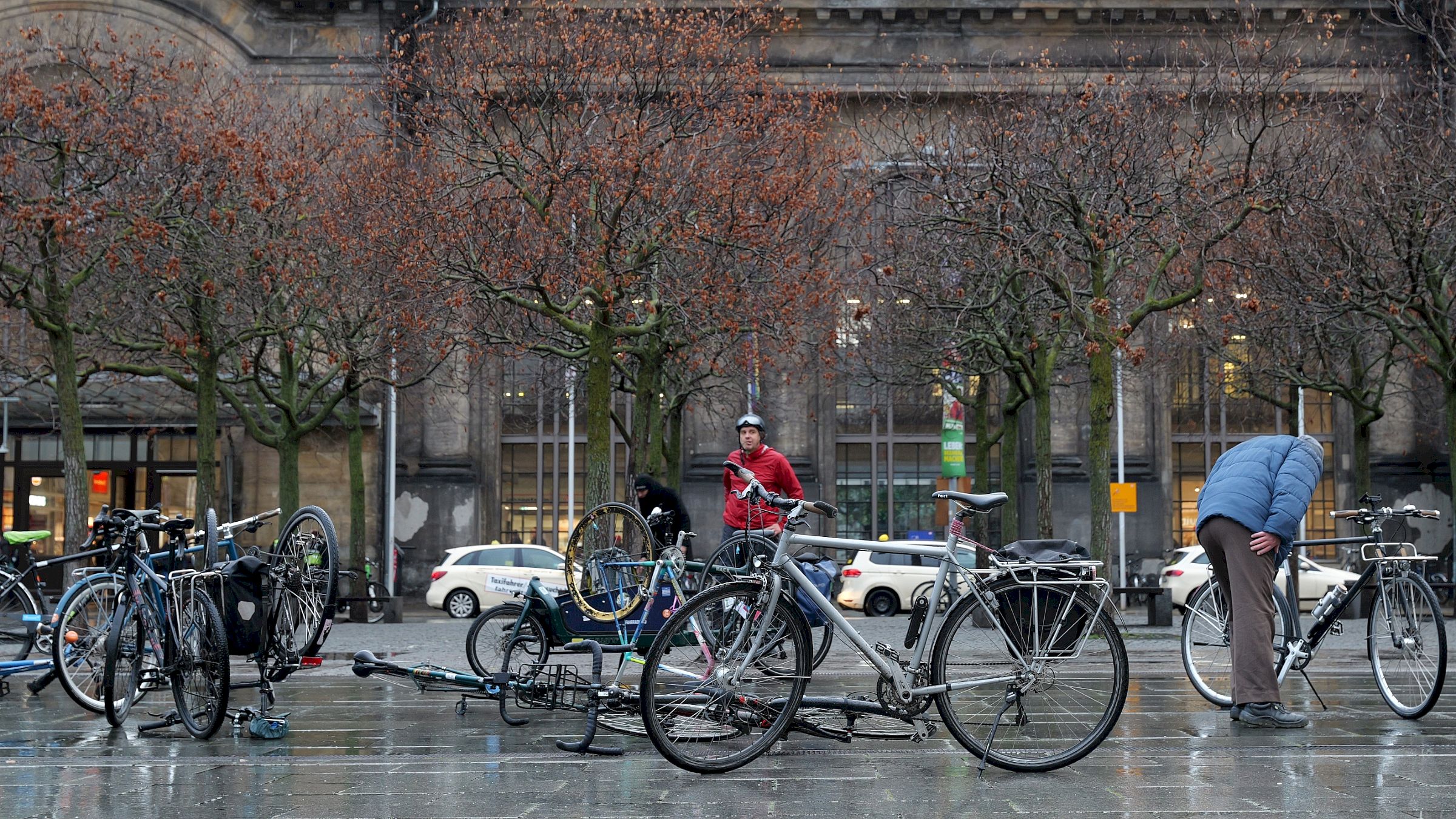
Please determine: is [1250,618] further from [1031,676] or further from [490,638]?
[490,638]

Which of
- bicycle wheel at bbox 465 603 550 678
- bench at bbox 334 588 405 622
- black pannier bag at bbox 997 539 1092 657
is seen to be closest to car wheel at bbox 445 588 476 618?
bench at bbox 334 588 405 622

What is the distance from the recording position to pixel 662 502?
13.4m

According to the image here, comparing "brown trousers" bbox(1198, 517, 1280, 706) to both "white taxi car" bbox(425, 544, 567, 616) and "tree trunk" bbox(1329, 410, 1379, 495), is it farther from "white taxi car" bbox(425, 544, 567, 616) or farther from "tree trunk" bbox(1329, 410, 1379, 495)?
"tree trunk" bbox(1329, 410, 1379, 495)

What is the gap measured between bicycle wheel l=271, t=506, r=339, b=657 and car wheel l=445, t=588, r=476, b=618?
2087cm

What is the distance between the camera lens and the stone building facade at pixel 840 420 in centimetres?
3772

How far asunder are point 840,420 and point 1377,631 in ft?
101

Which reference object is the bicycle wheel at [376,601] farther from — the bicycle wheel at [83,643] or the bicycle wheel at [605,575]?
the bicycle wheel at [605,575]

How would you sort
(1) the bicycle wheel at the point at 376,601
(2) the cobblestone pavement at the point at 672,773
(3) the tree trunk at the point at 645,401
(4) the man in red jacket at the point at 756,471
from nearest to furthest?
(2) the cobblestone pavement at the point at 672,773 < (4) the man in red jacket at the point at 756,471 < (3) the tree trunk at the point at 645,401 < (1) the bicycle wheel at the point at 376,601

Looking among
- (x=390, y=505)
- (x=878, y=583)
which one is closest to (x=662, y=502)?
(x=878, y=583)

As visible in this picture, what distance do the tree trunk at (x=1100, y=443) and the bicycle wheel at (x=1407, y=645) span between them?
1148 cm

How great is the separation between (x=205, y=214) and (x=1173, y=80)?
15.2 metres

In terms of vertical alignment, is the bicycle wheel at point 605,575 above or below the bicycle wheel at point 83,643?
above

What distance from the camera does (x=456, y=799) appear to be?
6.75m

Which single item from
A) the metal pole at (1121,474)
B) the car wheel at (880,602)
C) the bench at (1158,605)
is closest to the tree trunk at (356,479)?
the car wheel at (880,602)
